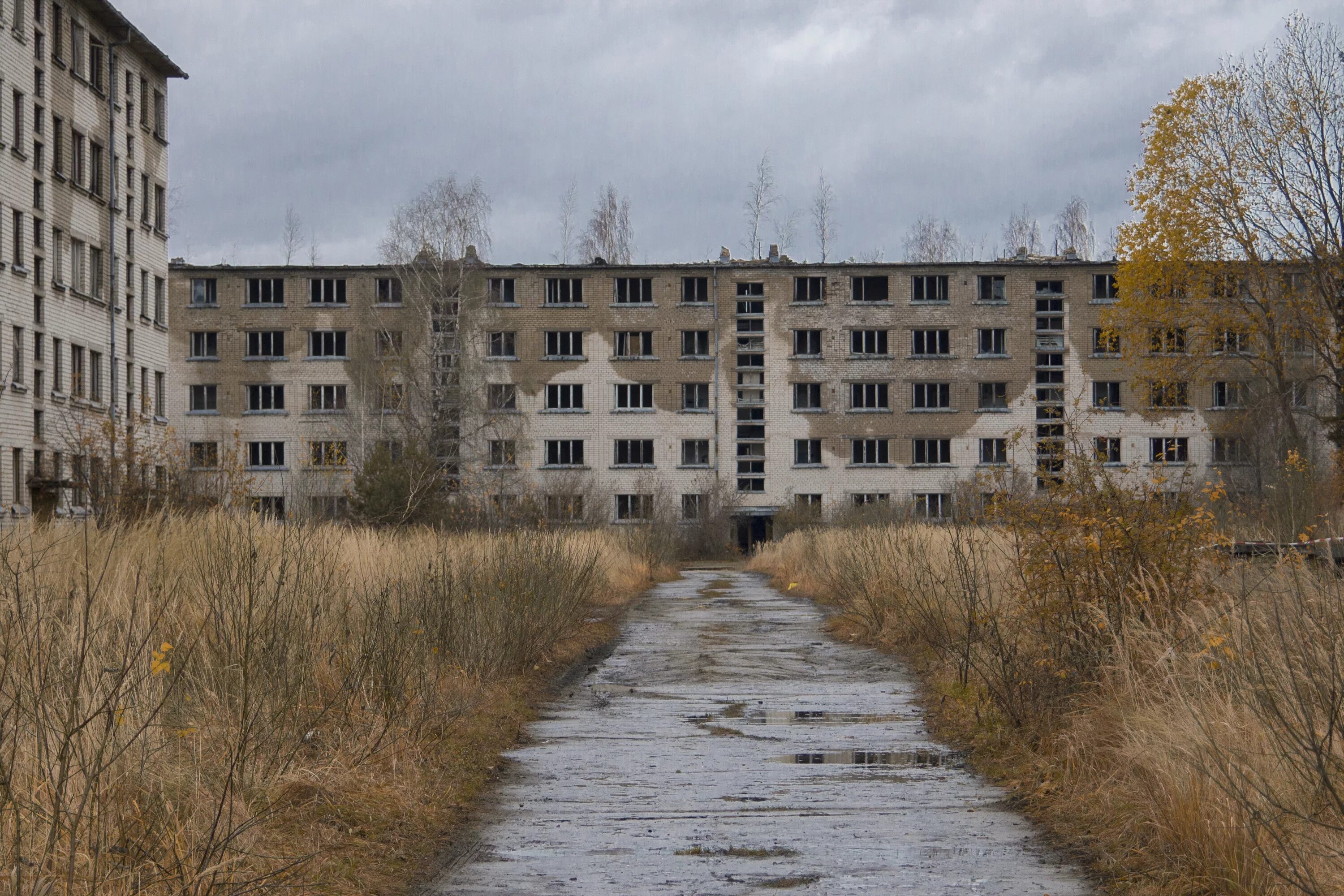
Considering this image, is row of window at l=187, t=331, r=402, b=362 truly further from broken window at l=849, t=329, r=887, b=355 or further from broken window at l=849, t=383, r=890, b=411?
broken window at l=849, t=383, r=890, b=411

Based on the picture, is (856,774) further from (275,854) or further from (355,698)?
(275,854)

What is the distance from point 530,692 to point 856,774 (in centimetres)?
512

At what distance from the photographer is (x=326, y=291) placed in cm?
7519

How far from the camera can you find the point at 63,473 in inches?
1935

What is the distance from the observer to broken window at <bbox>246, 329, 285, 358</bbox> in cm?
7500

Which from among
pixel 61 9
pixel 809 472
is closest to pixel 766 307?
pixel 809 472

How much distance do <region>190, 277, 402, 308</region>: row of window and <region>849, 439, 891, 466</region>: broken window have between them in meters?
24.5

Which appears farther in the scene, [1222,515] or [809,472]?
[809,472]

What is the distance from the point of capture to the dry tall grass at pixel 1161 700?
6.15 metres

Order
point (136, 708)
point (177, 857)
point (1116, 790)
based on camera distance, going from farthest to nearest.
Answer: point (1116, 790) < point (136, 708) < point (177, 857)

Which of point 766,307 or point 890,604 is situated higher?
point 766,307

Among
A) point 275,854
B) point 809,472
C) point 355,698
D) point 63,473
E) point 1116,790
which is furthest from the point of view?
point 809,472

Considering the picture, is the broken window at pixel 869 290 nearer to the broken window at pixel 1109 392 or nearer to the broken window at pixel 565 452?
the broken window at pixel 1109 392

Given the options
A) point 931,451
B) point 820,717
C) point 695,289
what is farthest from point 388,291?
point 820,717
